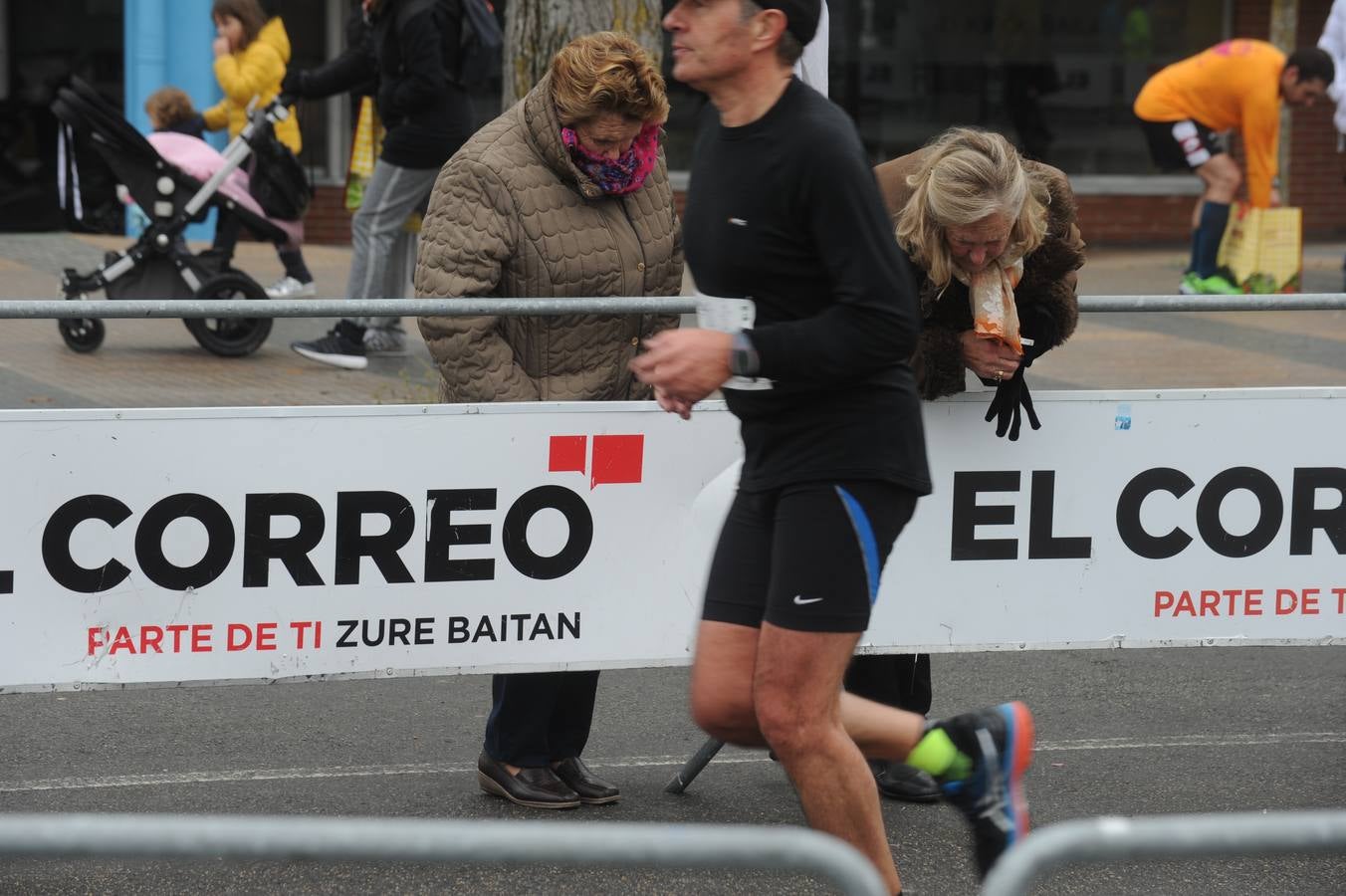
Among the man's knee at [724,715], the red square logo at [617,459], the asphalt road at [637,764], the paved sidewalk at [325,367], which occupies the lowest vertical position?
the asphalt road at [637,764]

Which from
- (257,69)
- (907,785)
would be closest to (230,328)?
(257,69)

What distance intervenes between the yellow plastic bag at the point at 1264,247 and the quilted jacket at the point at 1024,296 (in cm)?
826

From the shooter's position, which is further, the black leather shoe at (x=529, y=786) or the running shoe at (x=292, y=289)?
the running shoe at (x=292, y=289)

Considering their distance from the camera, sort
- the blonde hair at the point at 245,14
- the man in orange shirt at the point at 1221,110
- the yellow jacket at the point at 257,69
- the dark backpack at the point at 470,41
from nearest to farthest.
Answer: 1. the dark backpack at the point at 470,41
2. the blonde hair at the point at 245,14
3. the yellow jacket at the point at 257,69
4. the man in orange shirt at the point at 1221,110

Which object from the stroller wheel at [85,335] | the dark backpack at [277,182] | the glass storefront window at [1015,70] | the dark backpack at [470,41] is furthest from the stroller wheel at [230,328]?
the glass storefront window at [1015,70]

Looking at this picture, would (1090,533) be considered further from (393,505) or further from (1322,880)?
(393,505)

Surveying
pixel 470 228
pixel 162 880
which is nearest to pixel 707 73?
pixel 470 228

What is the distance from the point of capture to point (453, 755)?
521 cm

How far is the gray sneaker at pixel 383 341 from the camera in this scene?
32.5 feet

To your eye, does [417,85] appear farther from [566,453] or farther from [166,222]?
[566,453]

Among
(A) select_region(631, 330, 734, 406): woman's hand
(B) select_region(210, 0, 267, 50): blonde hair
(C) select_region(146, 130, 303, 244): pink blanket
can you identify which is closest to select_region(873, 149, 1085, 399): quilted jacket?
(A) select_region(631, 330, 734, 406): woman's hand

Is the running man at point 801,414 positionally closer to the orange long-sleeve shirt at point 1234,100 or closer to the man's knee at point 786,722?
the man's knee at point 786,722

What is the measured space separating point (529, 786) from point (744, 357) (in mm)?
1753

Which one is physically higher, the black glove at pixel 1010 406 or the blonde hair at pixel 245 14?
the blonde hair at pixel 245 14
